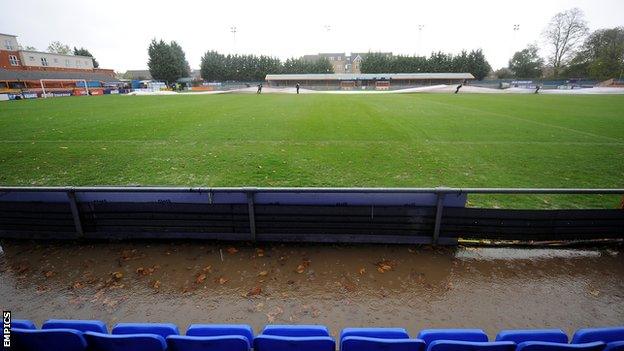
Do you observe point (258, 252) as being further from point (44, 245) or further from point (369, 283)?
point (44, 245)

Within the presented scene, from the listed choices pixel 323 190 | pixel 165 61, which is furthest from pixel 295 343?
pixel 165 61

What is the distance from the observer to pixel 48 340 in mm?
2598

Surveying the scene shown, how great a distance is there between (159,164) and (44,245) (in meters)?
5.20

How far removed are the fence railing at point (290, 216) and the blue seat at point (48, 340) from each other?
306cm

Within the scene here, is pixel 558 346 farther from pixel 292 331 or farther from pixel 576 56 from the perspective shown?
pixel 576 56

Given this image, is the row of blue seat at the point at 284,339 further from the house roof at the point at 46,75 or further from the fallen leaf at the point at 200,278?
the house roof at the point at 46,75

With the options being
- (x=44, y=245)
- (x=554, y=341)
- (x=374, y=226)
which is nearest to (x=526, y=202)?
(x=374, y=226)

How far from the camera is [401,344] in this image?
96.1 inches

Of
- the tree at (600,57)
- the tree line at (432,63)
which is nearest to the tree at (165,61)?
the tree line at (432,63)

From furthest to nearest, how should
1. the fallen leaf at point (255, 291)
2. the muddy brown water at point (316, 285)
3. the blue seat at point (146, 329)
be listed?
the fallen leaf at point (255, 291), the muddy brown water at point (316, 285), the blue seat at point (146, 329)

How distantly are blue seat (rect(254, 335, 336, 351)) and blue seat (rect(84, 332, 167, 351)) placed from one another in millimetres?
785

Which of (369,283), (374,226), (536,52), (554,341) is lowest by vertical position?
(369,283)

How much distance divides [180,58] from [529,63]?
316 ft

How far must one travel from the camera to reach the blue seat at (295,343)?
2.46 metres
